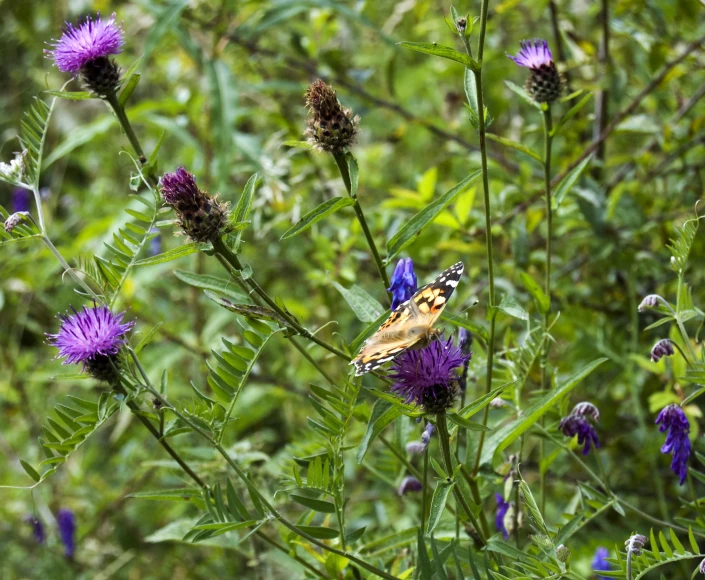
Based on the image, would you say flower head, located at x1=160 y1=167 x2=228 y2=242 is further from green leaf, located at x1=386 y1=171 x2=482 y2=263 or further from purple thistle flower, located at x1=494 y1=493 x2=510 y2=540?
purple thistle flower, located at x1=494 y1=493 x2=510 y2=540

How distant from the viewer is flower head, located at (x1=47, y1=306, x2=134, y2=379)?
98 centimetres

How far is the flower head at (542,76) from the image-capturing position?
114 centimetres

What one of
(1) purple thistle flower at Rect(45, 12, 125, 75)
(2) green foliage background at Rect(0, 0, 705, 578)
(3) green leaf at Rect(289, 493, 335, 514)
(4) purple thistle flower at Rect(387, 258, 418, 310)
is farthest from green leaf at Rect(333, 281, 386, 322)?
(1) purple thistle flower at Rect(45, 12, 125, 75)

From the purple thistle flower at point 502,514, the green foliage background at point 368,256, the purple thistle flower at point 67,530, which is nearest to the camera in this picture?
the purple thistle flower at point 502,514

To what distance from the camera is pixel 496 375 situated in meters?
1.34

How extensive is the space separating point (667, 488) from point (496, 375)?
788 millimetres

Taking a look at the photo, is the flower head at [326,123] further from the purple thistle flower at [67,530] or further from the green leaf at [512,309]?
the purple thistle flower at [67,530]

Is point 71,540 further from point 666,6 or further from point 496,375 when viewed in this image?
point 666,6

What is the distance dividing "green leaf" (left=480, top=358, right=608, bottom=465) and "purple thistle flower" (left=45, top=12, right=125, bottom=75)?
805 mm

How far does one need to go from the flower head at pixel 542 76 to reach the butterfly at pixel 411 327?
36 centimetres

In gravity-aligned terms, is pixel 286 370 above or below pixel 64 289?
Answer: below

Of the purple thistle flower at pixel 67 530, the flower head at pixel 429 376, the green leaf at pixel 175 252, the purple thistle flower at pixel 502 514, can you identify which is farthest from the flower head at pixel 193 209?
the purple thistle flower at pixel 67 530

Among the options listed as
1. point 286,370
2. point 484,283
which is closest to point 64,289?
point 286,370

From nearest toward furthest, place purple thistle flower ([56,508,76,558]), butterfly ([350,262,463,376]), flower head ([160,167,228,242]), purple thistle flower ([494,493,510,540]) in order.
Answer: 1. butterfly ([350,262,463,376])
2. flower head ([160,167,228,242])
3. purple thistle flower ([494,493,510,540])
4. purple thistle flower ([56,508,76,558])
